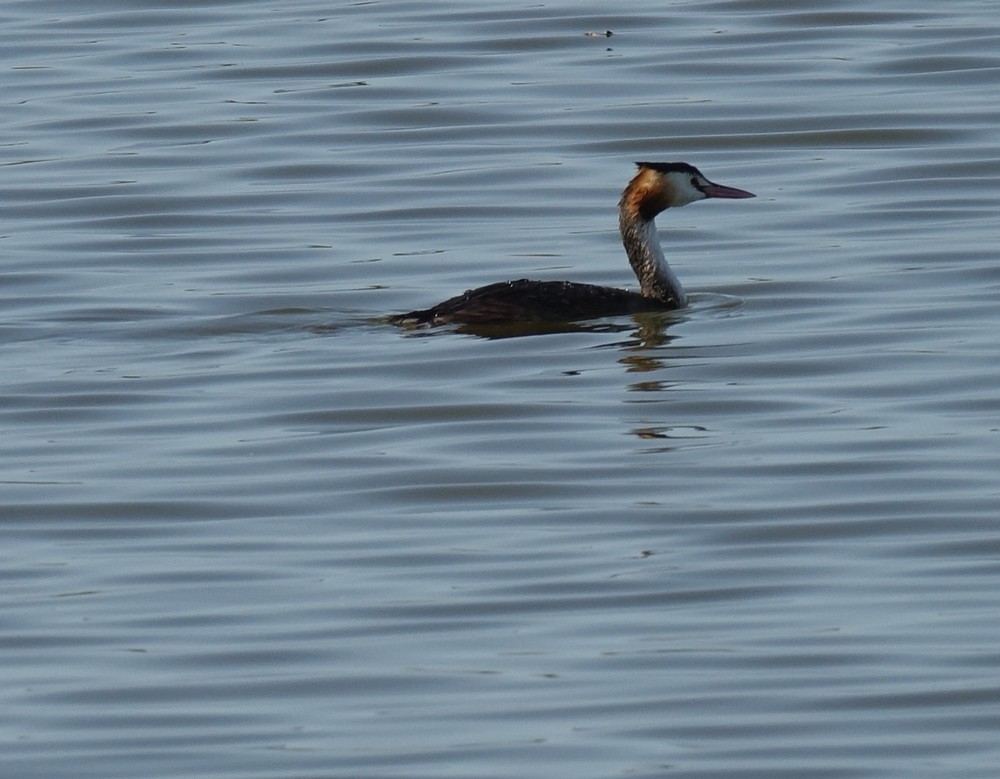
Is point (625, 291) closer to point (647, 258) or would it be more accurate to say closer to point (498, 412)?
point (647, 258)

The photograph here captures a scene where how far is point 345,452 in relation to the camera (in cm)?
1055

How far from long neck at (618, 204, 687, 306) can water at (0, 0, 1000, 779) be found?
23 cm

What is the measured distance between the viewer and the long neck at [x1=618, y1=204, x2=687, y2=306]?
1383 centimetres

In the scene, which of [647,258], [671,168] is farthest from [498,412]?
[671,168]

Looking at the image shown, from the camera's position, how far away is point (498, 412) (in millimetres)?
11328

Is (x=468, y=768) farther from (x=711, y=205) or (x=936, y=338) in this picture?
(x=711, y=205)

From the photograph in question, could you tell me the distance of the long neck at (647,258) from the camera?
45.4 ft

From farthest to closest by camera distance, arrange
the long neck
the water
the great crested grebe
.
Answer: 1. the long neck
2. the great crested grebe
3. the water

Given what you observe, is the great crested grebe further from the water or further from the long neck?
the water

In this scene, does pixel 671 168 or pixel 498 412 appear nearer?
pixel 498 412

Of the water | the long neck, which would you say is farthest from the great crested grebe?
the water

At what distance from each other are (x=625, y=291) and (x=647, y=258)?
497mm

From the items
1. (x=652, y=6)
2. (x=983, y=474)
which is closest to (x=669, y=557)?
(x=983, y=474)

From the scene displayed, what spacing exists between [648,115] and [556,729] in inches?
475
